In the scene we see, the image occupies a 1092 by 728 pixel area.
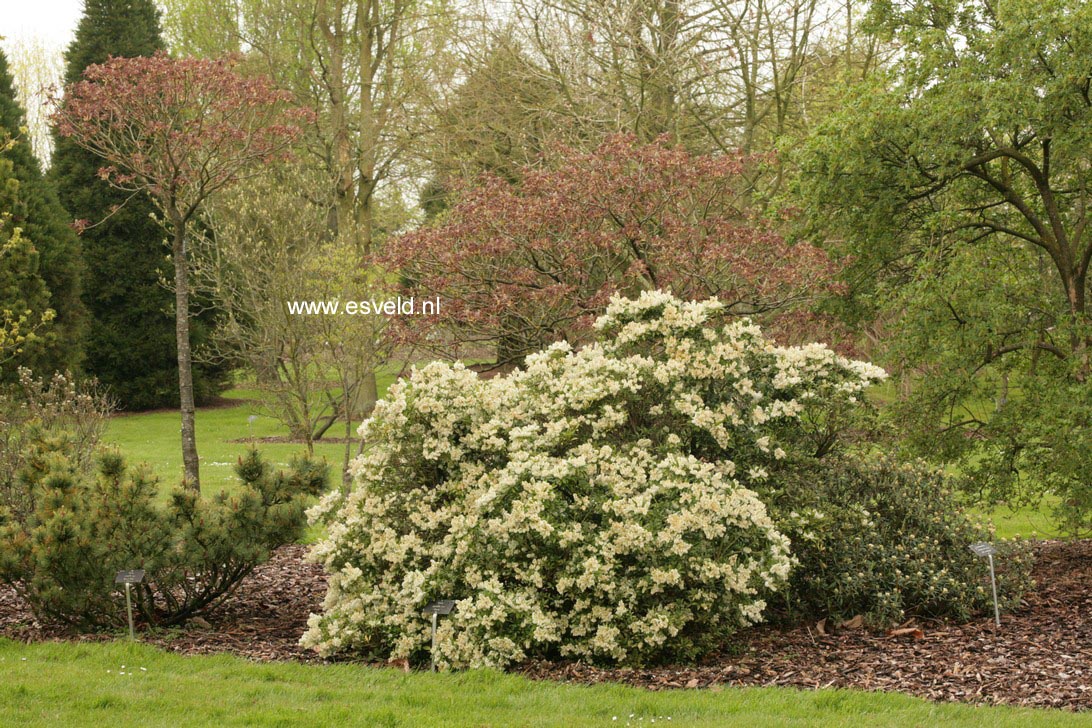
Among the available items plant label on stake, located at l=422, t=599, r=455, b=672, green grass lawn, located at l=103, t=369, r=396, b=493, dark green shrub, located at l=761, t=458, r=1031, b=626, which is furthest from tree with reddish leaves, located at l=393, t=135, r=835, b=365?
green grass lawn, located at l=103, t=369, r=396, b=493

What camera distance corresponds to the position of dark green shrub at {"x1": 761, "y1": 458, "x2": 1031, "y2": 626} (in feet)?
22.1

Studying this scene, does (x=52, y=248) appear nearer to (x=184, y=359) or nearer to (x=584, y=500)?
(x=184, y=359)

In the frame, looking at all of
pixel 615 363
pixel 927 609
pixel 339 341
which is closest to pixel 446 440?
pixel 615 363

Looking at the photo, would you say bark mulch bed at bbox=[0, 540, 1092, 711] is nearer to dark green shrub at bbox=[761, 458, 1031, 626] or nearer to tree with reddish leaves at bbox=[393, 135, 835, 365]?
dark green shrub at bbox=[761, 458, 1031, 626]

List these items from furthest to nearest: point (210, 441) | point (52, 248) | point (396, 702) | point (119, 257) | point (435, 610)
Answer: point (119, 257)
point (52, 248)
point (210, 441)
point (435, 610)
point (396, 702)

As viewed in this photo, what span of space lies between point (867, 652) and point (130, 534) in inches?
186

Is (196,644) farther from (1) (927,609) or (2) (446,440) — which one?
(1) (927,609)

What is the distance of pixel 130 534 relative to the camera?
6848 millimetres

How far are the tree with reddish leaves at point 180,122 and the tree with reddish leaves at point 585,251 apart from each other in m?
1.80

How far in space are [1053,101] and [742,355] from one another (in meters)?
3.26

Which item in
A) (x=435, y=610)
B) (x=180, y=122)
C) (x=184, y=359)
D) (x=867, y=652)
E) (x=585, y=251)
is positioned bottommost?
(x=867, y=652)

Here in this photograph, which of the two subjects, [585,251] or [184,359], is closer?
[184,359]

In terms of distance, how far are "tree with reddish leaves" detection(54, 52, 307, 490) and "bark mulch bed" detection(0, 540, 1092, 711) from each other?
2607 mm

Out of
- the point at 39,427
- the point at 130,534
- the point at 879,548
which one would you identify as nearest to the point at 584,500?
the point at 879,548
